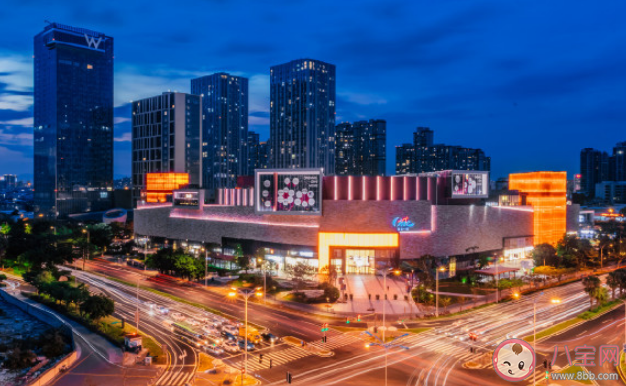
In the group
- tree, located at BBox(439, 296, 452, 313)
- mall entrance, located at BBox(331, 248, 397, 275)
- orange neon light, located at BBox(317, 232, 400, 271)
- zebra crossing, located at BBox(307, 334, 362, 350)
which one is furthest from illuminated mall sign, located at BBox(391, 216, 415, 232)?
zebra crossing, located at BBox(307, 334, 362, 350)

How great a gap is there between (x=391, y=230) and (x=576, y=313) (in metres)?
38.0

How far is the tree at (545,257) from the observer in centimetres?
9750

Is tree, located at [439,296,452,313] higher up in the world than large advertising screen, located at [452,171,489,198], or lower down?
lower down

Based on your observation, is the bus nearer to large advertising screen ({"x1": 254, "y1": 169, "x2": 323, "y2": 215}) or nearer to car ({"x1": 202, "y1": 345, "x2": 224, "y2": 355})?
car ({"x1": 202, "y1": 345, "x2": 224, "y2": 355})

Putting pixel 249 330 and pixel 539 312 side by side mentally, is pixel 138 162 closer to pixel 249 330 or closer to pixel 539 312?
pixel 249 330

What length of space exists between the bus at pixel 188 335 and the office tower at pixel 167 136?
5181 inches

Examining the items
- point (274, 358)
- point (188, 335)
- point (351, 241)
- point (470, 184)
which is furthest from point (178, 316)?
point (470, 184)

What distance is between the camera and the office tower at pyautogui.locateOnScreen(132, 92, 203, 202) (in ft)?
604

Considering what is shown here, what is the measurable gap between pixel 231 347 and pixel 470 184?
7497 cm

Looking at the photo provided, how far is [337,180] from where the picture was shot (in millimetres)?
97375

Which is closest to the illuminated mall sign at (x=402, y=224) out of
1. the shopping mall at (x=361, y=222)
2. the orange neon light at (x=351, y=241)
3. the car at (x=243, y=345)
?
the shopping mall at (x=361, y=222)

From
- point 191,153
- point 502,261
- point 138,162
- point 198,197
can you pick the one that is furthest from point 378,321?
point 138,162

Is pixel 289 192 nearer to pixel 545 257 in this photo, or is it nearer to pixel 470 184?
pixel 470 184

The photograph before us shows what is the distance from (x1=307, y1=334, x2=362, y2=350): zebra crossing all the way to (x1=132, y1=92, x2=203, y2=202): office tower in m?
143
